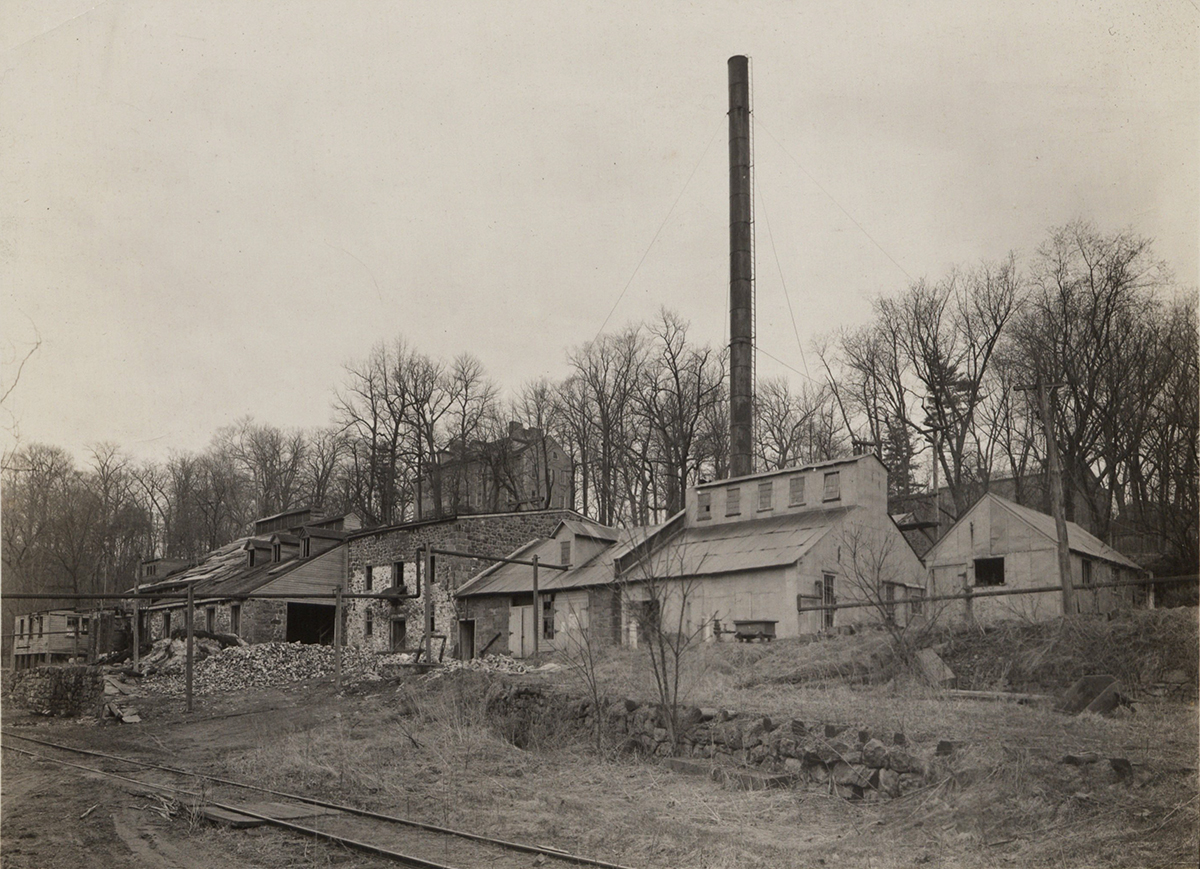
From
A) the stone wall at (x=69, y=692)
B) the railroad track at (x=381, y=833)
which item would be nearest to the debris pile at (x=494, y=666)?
the stone wall at (x=69, y=692)

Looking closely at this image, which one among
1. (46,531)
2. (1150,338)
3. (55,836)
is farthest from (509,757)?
(1150,338)

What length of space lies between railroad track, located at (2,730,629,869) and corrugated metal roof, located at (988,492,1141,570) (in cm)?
2702

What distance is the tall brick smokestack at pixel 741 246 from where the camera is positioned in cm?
3344

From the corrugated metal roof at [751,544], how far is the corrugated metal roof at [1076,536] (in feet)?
21.6

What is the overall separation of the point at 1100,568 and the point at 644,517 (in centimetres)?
2424

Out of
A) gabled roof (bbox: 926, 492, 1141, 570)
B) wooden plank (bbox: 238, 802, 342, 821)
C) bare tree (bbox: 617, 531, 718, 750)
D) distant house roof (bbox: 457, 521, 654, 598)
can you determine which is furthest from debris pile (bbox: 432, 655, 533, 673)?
gabled roof (bbox: 926, 492, 1141, 570)

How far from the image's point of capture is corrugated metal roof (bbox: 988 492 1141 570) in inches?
1271

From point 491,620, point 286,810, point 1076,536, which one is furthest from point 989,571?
point 286,810

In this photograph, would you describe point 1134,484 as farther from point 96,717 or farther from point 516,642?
point 96,717

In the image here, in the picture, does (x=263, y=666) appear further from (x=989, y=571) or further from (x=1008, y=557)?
(x=1008, y=557)

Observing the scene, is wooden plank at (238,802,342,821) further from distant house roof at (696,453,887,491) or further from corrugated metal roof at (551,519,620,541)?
corrugated metal roof at (551,519,620,541)

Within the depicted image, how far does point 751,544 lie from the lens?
31781mm

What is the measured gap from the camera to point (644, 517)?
52.2 metres

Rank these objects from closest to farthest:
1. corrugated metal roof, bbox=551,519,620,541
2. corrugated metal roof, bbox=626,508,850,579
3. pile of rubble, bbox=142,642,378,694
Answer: corrugated metal roof, bbox=626,508,850,579 → pile of rubble, bbox=142,642,378,694 → corrugated metal roof, bbox=551,519,620,541
